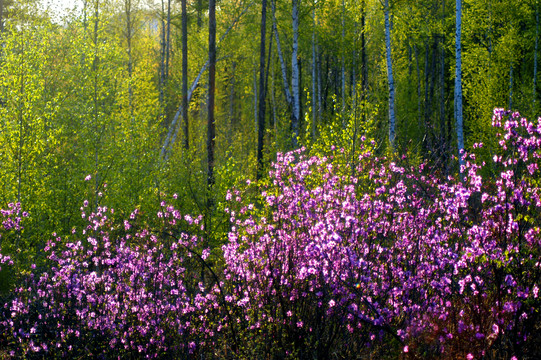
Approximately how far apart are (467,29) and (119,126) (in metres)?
18.3

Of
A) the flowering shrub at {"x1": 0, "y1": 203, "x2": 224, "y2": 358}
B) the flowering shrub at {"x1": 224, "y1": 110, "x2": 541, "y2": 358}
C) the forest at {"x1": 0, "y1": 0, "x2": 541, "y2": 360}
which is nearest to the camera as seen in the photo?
the flowering shrub at {"x1": 224, "y1": 110, "x2": 541, "y2": 358}

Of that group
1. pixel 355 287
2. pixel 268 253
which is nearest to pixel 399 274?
pixel 355 287

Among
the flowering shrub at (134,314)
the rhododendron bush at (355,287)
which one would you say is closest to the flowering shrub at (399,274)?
the rhododendron bush at (355,287)

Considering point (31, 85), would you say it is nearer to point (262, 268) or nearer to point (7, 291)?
point (7, 291)

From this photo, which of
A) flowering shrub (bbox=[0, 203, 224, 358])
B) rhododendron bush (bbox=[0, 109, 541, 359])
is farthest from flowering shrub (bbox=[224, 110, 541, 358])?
flowering shrub (bbox=[0, 203, 224, 358])

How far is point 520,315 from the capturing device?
4438 mm

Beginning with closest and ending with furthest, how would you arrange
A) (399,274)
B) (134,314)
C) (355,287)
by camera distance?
(355,287)
(399,274)
(134,314)

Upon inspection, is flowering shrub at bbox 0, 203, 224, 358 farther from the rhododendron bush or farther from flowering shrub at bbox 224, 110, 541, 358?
flowering shrub at bbox 224, 110, 541, 358

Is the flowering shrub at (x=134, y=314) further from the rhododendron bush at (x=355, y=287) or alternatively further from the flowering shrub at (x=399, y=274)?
the flowering shrub at (x=399, y=274)

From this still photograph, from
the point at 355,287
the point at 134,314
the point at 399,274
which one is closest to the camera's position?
the point at 355,287

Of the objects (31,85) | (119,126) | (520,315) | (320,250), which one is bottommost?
(520,315)

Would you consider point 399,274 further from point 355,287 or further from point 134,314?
point 134,314

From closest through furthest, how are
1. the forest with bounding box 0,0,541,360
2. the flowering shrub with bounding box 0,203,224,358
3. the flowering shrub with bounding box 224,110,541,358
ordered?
the flowering shrub with bounding box 224,110,541,358 < the forest with bounding box 0,0,541,360 < the flowering shrub with bounding box 0,203,224,358

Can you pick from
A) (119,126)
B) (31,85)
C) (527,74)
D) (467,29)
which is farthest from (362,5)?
(31,85)
